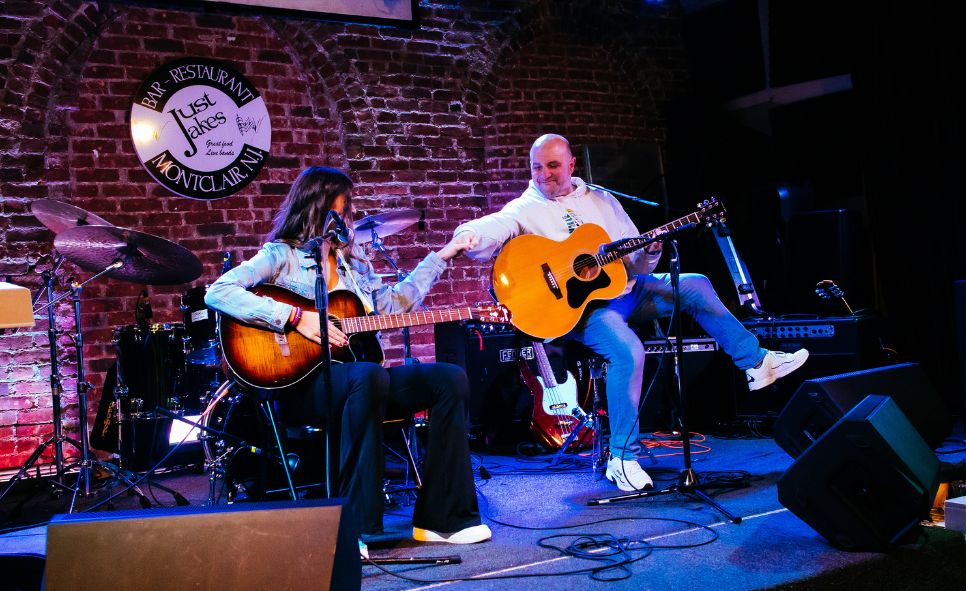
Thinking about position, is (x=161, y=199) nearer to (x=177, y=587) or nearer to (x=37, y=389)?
(x=37, y=389)

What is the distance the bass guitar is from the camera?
5301mm

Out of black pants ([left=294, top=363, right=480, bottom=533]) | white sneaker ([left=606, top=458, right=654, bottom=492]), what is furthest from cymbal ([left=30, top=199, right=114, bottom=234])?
white sneaker ([left=606, top=458, right=654, bottom=492])

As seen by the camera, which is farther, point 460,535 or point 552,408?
point 552,408

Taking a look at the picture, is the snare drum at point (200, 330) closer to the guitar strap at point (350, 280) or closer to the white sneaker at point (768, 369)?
the guitar strap at point (350, 280)

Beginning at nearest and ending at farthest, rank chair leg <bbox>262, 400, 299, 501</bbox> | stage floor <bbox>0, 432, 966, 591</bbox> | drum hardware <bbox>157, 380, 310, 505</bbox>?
stage floor <bbox>0, 432, 966, 591</bbox> < chair leg <bbox>262, 400, 299, 501</bbox> < drum hardware <bbox>157, 380, 310, 505</bbox>

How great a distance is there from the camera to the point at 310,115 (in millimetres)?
6043

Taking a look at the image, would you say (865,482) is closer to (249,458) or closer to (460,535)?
(460,535)

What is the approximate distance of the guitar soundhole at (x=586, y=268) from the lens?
4168 mm

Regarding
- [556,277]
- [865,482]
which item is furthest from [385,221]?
[865,482]

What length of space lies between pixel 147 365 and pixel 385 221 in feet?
5.16

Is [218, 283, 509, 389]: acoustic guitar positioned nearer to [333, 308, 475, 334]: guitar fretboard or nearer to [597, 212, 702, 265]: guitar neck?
[333, 308, 475, 334]: guitar fretboard

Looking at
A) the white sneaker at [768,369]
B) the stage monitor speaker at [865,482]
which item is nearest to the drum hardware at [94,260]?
the white sneaker at [768,369]

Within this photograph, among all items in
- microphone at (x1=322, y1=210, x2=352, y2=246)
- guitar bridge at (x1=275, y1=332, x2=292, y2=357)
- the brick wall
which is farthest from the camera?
the brick wall

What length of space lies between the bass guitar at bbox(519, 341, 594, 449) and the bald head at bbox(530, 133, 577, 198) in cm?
113
